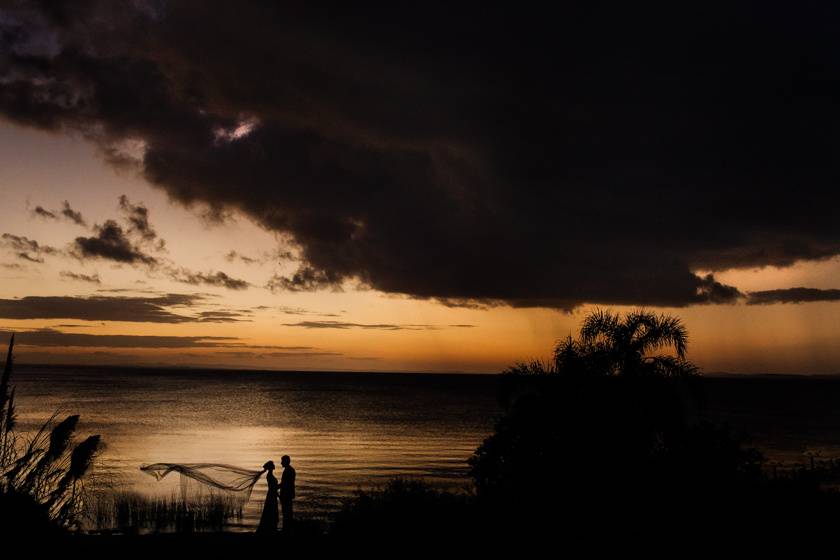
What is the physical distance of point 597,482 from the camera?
22.6 metres

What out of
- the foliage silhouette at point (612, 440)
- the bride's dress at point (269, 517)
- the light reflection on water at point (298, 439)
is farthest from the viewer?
the light reflection on water at point (298, 439)

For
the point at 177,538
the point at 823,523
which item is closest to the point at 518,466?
the point at 823,523

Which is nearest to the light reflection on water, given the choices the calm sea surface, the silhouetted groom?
the calm sea surface

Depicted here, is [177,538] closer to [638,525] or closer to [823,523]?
[638,525]

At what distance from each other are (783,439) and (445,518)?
7499cm

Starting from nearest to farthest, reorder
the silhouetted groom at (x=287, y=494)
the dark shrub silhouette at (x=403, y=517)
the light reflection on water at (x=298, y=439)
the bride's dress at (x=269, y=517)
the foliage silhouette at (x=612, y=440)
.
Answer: the dark shrub silhouette at (x=403, y=517), the bride's dress at (x=269, y=517), the silhouetted groom at (x=287, y=494), the foliage silhouette at (x=612, y=440), the light reflection on water at (x=298, y=439)

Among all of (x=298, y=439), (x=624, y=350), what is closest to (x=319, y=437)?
(x=298, y=439)

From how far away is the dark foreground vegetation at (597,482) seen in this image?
17969 millimetres

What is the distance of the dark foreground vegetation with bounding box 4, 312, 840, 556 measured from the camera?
18.0 m

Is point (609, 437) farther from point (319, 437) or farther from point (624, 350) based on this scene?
point (319, 437)

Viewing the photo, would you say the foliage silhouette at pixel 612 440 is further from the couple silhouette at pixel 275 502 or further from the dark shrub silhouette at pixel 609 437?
the couple silhouette at pixel 275 502

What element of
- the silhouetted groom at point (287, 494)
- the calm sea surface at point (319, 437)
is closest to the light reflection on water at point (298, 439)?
the calm sea surface at point (319, 437)

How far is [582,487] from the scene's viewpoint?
22.4 metres

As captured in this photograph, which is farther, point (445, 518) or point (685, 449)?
point (685, 449)
